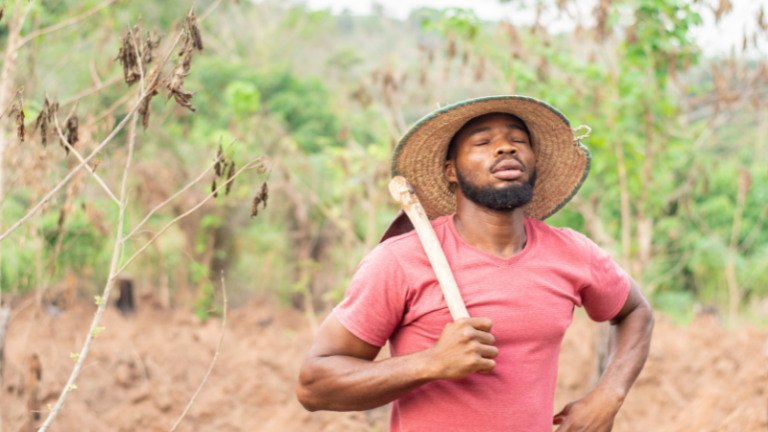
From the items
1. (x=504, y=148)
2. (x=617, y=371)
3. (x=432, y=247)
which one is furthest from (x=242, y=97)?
(x=617, y=371)

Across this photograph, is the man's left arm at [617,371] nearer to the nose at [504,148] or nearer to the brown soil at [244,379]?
the nose at [504,148]

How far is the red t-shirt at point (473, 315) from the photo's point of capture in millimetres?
1759

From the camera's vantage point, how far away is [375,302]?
1744mm

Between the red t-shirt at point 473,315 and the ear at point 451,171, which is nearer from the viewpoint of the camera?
the red t-shirt at point 473,315

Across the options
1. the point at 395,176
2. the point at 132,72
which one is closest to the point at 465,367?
the point at 395,176

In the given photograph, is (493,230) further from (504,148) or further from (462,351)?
(462,351)

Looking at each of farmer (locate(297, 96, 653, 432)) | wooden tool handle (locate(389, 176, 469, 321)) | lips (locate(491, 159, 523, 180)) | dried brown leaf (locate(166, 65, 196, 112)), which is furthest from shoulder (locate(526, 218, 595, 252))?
dried brown leaf (locate(166, 65, 196, 112))

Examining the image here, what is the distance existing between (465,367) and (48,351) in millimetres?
5344

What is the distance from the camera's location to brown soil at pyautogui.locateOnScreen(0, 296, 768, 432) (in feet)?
14.6

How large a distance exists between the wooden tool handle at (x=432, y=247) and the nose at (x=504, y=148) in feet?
1.02

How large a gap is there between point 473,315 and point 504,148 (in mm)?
554

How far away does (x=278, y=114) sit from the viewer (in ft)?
33.8

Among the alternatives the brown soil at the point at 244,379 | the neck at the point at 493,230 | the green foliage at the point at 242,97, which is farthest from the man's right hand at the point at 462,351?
the green foliage at the point at 242,97

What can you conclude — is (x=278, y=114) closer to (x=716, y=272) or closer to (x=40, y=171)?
(x=40, y=171)
